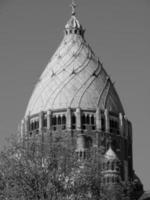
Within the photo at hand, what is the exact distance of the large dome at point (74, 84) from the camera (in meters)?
82.5

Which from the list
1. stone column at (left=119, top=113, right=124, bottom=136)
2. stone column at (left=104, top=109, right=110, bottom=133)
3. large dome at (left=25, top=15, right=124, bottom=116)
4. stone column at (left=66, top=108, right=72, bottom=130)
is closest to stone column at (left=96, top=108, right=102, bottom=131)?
stone column at (left=104, top=109, right=110, bottom=133)

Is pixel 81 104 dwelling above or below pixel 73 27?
below

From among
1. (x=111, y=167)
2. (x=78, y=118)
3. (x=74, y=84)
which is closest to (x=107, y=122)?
(x=78, y=118)

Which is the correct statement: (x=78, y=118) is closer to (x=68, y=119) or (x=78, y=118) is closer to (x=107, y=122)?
(x=68, y=119)

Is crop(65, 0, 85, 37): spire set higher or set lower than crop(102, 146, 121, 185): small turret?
higher

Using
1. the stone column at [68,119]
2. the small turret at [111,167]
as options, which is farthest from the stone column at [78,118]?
the small turret at [111,167]

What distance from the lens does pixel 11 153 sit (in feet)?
133

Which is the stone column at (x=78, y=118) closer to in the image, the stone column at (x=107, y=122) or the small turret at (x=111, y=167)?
the stone column at (x=107, y=122)

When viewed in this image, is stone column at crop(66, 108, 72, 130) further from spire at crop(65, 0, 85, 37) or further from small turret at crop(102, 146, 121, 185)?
spire at crop(65, 0, 85, 37)

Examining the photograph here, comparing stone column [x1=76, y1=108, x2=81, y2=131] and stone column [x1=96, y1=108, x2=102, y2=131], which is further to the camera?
stone column [x1=96, y1=108, x2=102, y2=131]

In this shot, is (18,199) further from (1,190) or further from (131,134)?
(131,134)

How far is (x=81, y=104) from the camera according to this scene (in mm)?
82062

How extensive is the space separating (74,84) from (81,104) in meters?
2.19

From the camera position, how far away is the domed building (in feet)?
265
